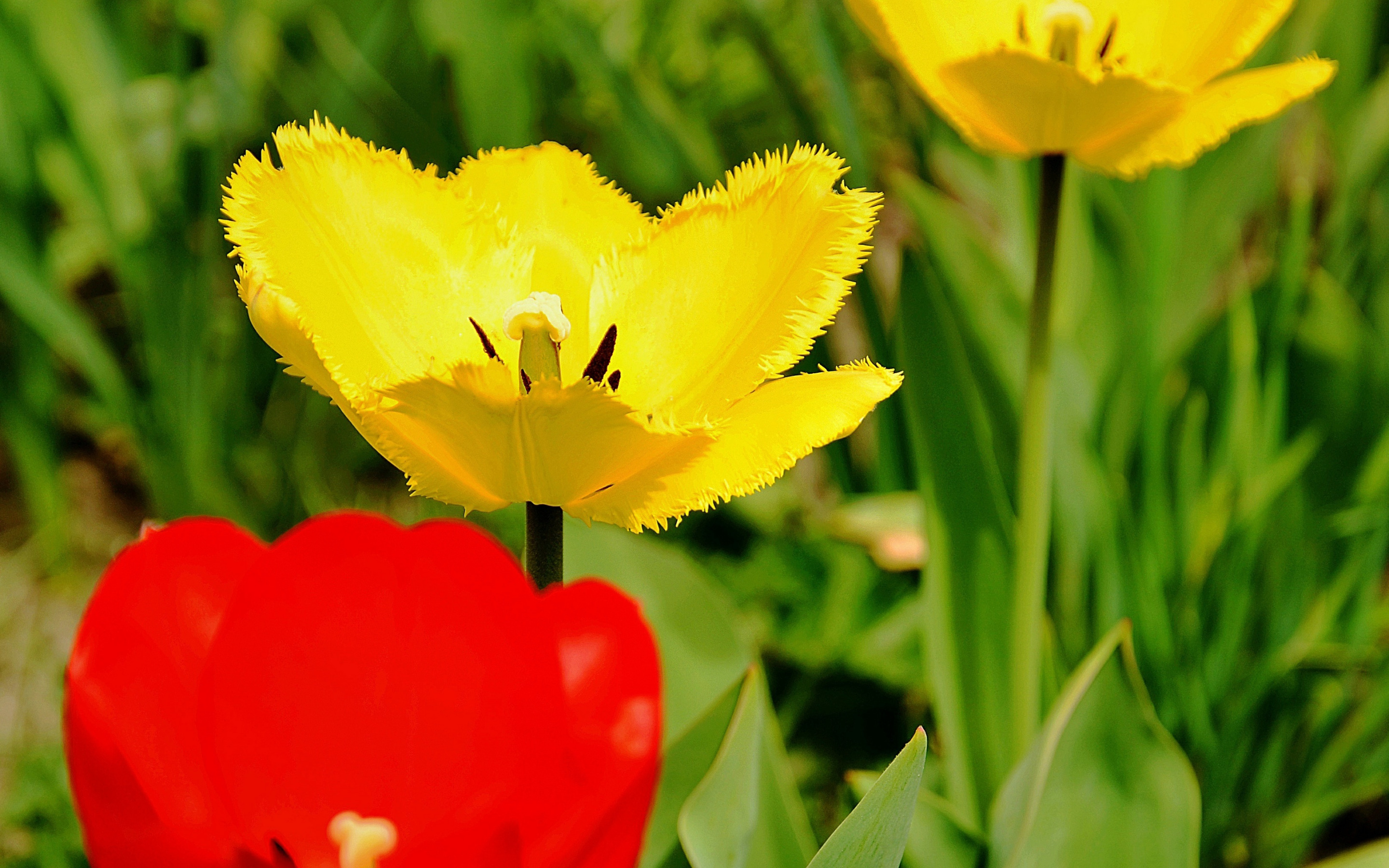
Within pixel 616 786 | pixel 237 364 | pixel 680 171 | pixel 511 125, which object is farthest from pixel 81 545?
pixel 616 786

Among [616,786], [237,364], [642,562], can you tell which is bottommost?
[237,364]

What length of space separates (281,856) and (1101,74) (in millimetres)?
612

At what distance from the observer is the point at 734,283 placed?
0.60 m

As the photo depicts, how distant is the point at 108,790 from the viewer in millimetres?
380

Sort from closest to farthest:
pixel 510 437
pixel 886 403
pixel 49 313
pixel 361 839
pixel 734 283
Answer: pixel 361 839 < pixel 510 437 < pixel 734 283 < pixel 886 403 < pixel 49 313

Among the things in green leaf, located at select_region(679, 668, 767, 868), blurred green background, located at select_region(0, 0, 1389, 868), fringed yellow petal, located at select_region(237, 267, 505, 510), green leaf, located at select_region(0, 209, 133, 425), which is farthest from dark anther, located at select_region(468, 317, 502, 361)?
green leaf, located at select_region(0, 209, 133, 425)

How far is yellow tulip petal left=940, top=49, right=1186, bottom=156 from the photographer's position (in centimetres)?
74

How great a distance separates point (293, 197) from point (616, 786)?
0.32m

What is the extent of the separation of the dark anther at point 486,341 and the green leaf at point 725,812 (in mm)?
223

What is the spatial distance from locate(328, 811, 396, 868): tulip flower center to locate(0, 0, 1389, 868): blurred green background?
1.86 ft

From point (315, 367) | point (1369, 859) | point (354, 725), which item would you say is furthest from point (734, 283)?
point (1369, 859)

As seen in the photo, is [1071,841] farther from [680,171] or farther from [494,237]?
[680,171]

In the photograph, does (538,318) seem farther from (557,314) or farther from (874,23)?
(874,23)

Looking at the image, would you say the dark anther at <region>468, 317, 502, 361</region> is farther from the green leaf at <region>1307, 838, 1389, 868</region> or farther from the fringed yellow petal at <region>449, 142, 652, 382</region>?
the green leaf at <region>1307, 838, 1389, 868</region>
